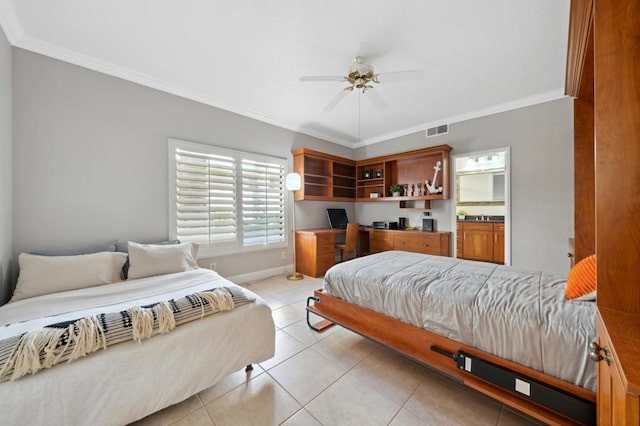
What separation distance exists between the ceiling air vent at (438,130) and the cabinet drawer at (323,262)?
2892mm

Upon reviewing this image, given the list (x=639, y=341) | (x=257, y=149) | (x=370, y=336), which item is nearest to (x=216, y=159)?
(x=257, y=149)

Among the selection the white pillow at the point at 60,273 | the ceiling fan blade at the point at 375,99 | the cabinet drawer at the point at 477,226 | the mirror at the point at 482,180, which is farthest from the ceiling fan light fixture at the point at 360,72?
the mirror at the point at 482,180

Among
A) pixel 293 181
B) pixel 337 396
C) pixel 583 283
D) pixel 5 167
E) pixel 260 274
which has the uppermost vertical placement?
pixel 293 181

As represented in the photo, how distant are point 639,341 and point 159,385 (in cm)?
201

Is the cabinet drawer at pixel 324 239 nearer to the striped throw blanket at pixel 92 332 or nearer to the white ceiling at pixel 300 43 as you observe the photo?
the white ceiling at pixel 300 43

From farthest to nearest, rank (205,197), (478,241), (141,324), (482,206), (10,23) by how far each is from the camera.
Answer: (482,206) < (478,241) < (205,197) < (10,23) < (141,324)

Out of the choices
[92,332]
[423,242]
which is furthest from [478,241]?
[92,332]

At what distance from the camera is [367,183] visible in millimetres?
5398

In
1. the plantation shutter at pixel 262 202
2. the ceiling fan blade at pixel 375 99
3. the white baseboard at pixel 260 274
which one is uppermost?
the ceiling fan blade at pixel 375 99

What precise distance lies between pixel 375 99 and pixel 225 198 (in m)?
2.61

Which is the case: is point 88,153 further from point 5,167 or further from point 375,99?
point 375,99

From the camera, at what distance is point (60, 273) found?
198 cm

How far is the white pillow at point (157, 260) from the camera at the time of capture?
2.30 meters

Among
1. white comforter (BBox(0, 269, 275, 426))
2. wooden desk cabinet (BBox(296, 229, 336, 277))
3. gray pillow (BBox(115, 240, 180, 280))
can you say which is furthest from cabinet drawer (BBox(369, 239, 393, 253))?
gray pillow (BBox(115, 240, 180, 280))
